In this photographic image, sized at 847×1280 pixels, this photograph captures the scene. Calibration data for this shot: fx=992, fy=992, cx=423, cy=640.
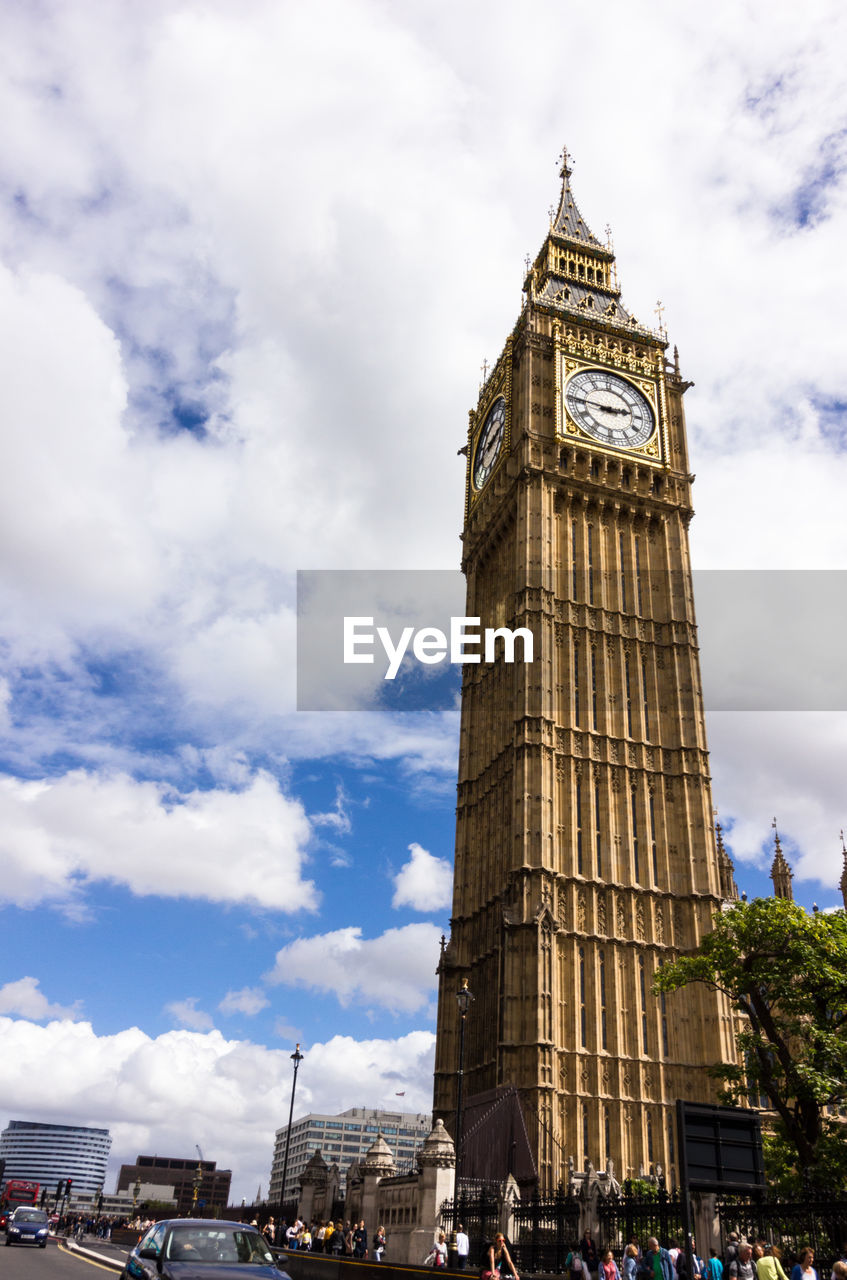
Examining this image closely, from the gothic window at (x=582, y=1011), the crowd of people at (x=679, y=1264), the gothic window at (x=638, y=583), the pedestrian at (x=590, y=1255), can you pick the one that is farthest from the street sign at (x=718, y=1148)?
the gothic window at (x=638, y=583)

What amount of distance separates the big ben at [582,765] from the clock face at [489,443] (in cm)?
22

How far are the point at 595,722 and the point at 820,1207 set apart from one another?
3690cm

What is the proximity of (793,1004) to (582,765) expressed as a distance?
23.2 m

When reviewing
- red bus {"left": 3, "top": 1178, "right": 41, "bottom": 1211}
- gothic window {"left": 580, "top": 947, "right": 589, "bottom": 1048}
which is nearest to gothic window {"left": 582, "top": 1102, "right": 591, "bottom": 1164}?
gothic window {"left": 580, "top": 947, "right": 589, "bottom": 1048}

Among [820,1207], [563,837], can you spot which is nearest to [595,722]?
[563,837]

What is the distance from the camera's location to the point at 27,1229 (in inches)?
1432

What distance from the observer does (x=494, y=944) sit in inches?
1914

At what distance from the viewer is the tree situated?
1013 inches

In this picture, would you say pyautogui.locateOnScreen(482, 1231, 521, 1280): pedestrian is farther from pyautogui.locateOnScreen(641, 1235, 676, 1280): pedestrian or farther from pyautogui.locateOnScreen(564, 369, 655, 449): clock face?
pyautogui.locateOnScreen(564, 369, 655, 449): clock face

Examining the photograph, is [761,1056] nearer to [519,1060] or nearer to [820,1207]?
[820,1207]

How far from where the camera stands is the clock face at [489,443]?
64.9m

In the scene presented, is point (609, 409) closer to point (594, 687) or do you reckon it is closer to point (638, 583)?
point (638, 583)

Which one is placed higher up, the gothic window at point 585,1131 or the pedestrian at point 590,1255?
the gothic window at point 585,1131

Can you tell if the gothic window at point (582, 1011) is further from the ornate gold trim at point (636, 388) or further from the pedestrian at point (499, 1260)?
the ornate gold trim at point (636, 388)
